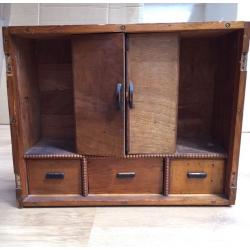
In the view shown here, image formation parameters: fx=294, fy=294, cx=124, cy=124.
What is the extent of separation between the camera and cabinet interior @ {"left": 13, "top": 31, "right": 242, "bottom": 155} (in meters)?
1.24

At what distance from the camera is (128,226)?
3.55 ft

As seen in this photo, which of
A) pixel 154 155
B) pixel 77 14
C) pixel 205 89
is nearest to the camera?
pixel 154 155

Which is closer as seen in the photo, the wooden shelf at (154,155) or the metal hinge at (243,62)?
the metal hinge at (243,62)

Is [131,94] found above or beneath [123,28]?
beneath

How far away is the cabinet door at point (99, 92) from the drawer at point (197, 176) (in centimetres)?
26

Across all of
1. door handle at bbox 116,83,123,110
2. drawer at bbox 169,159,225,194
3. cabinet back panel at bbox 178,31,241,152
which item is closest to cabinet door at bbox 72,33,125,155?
door handle at bbox 116,83,123,110

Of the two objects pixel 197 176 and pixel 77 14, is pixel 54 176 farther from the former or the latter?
pixel 77 14

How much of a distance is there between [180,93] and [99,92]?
46 centimetres

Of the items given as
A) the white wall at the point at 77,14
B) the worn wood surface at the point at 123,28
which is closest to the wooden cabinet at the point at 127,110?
the worn wood surface at the point at 123,28

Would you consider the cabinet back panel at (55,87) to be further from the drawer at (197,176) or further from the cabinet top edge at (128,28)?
the drawer at (197,176)

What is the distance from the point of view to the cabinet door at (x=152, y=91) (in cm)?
110

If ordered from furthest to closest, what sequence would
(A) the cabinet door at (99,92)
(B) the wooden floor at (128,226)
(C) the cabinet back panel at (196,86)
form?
(C) the cabinet back panel at (196,86)
(A) the cabinet door at (99,92)
(B) the wooden floor at (128,226)

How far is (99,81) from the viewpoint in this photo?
1.12 meters

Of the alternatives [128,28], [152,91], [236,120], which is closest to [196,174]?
[236,120]
